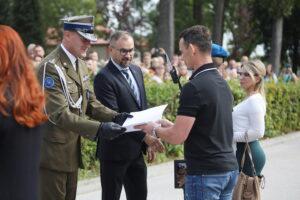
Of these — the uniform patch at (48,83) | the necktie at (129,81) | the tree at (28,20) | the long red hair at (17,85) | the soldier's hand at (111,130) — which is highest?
the long red hair at (17,85)

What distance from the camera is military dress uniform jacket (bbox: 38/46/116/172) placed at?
147 inches

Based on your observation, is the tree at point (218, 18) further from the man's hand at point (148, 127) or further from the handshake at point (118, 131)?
the man's hand at point (148, 127)

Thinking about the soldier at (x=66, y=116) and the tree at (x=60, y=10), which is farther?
the tree at (x=60, y=10)

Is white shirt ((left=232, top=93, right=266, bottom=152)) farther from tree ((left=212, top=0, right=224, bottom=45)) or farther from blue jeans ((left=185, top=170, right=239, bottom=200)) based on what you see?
tree ((left=212, top=0, right=224, bottom=45))

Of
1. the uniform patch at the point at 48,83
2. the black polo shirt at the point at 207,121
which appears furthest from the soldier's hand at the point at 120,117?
the black polo shirt at the point at 207,121

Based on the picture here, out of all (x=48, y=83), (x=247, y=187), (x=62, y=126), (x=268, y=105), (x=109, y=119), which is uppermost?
(x=48, y=83)

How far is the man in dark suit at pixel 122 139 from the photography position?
4593 millimetres

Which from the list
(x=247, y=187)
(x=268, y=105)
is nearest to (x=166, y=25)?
(x=268, y=105)

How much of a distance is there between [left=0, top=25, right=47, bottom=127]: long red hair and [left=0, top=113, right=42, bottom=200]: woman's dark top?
0.05 metres

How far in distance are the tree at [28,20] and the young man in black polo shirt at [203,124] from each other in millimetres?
35579

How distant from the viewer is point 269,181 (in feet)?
25.7

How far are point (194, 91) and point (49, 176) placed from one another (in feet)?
4.56

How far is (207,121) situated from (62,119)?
1099mm

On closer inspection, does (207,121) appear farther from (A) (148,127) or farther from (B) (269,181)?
(B) (269,181)
